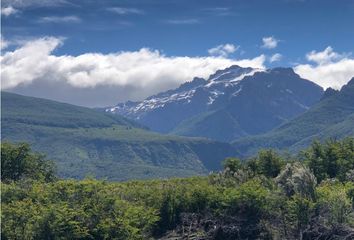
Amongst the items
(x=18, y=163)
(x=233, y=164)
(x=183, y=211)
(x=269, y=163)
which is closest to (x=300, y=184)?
(x=183, y=211)

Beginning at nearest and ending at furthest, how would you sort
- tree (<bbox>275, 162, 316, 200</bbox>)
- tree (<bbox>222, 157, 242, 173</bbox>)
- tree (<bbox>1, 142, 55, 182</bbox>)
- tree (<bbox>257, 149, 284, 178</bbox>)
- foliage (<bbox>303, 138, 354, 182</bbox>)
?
tree (<bbox>275, 162, 316, 200</bbox>) < foliage (<bbox>303, 138, 354, 182</bbox>) < tree (<bbox>257, 149, 284, 178</bbox>) < tree (<bbox>222, 157, 242, 173</bbox>) < tree (<bbox>1, 142, 55, 182</bbox>)

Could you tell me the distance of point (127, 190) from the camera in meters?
93.8

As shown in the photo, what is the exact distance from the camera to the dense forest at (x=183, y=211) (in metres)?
73.4

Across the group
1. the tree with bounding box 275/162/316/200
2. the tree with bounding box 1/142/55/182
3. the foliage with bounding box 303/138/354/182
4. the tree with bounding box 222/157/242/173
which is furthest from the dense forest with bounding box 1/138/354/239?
the tree with bounding box 1/142/55/182

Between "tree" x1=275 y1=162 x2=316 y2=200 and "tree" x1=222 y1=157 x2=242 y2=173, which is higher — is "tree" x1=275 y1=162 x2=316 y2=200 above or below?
below

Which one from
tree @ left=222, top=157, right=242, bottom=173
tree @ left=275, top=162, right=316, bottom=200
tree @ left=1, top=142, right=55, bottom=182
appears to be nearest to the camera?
tree @ left=275, top=162, right=316, bottom=200

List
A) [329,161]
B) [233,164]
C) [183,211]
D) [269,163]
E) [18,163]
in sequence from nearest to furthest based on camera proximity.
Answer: [183,211] < [329,161] < [269,163] < [233,164] < [18,163]

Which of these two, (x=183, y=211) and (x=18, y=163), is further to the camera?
(x=18, y=163)

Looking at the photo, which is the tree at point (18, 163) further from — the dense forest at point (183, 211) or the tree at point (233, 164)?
the tree at point (233, 164)

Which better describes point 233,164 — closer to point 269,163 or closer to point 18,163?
point 269,163

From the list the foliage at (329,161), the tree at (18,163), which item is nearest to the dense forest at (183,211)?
the foliage at (329,161)

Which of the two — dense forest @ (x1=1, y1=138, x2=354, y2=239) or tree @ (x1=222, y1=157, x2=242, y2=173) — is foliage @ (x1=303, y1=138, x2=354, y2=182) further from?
dense forest @ (x1=1, y1=138, x2=354, y2=239)

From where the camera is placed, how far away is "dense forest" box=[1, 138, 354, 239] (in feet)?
241

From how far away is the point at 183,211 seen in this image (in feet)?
279
